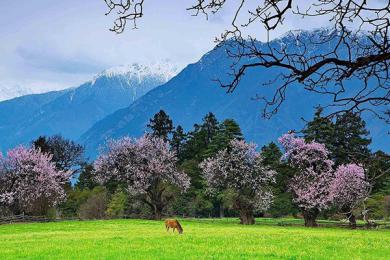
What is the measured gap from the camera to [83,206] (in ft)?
309

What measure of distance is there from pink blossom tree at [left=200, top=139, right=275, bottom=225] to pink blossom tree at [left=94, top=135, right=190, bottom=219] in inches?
257

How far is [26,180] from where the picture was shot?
7150 cm

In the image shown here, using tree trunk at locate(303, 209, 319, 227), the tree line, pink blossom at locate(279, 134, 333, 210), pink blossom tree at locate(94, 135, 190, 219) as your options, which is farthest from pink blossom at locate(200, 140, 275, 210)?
pink blossom tree at locate(94, 135, 190, 219)

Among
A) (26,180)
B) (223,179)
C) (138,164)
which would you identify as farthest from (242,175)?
(26,180)

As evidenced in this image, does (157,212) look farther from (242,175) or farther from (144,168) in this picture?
(242,175)

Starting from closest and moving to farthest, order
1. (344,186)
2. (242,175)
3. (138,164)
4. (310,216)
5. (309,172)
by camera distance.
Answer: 1. (344,186)
2. (310,216)
3. (309,172)
4. (242,175)
5. (138,164)

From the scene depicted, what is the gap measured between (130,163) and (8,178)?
1615cm

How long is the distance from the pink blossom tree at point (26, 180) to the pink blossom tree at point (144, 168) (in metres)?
7.05

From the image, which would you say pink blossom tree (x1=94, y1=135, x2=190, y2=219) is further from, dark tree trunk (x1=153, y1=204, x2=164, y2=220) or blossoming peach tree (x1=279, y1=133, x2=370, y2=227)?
blossoming peach tree (x1=279, y1=133, x2=370, y2=227)

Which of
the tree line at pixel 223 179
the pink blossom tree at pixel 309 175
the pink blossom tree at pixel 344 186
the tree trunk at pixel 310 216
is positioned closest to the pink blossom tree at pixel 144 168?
the tree line at pixel 223 179

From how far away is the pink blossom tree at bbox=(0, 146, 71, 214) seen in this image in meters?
70.7

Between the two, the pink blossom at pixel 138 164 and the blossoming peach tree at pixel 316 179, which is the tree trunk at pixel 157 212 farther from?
the blossoming peach tree at pixel 316 179

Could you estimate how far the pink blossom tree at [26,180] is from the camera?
70.7 m

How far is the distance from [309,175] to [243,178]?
27.1 ft
